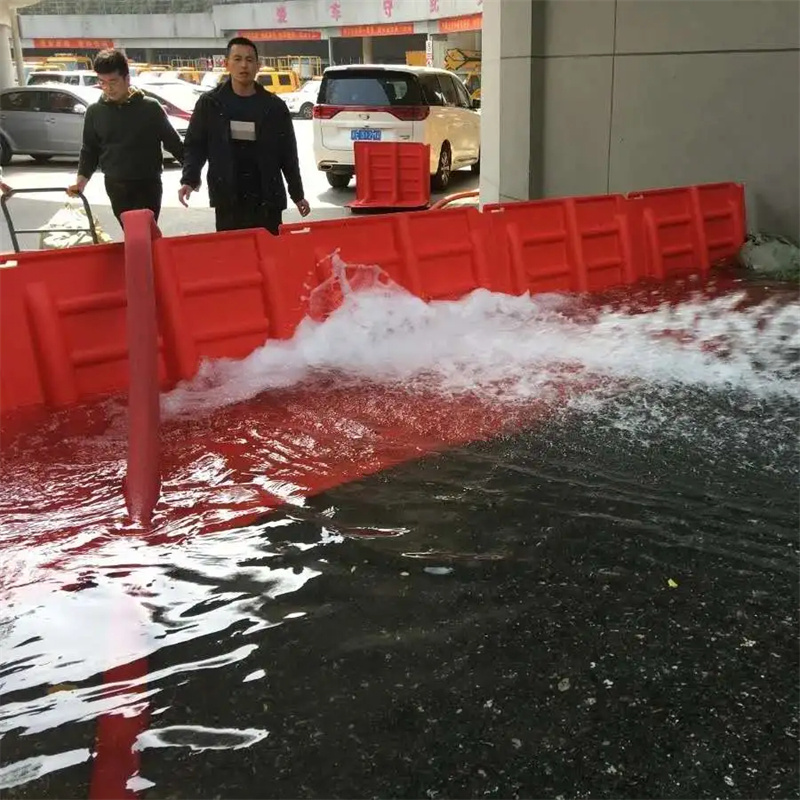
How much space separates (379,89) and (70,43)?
4952 centimetres

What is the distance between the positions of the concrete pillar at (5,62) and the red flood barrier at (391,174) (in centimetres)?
1325

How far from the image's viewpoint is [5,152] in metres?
17.6

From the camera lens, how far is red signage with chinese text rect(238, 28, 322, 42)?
49656mm

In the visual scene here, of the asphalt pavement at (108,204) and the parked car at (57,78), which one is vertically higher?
the parked car at (57,78)

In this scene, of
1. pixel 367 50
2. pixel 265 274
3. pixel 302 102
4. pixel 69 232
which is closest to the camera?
pixel 265 274

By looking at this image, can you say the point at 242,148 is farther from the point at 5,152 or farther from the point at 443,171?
the point at 5,152

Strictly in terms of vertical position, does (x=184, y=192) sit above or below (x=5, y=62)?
below

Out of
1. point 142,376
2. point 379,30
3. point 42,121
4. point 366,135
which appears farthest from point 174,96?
point 379,30

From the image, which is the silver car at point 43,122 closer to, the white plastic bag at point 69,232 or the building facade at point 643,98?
the building facade at point 643,98

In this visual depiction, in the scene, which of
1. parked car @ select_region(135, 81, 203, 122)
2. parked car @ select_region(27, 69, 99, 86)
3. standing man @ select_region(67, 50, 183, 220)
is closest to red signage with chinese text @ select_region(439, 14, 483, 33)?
parked car @ select_region(135, 81, 203, 122)

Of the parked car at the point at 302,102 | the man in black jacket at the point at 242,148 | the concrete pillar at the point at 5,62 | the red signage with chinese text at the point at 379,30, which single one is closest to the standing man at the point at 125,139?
the man in black jacket at the point at 242,148

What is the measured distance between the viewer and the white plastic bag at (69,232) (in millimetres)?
6660

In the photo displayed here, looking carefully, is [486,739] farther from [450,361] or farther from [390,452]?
[450,361]

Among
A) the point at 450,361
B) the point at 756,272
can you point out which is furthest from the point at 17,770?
the point at 756,272
